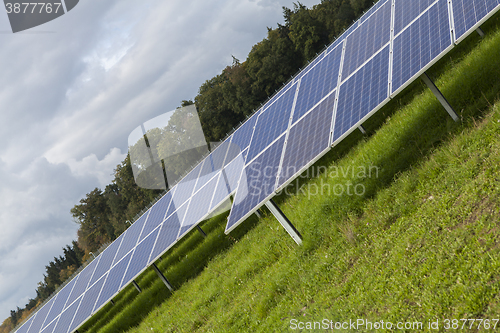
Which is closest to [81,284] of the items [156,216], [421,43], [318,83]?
[156,216]

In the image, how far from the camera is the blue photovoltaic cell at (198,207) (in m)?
15.5

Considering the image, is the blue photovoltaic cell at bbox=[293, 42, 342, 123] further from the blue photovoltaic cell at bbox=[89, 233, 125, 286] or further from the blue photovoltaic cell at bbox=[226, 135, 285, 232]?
the blue photovoltaic cell at bbox=[89, 233, 125, 286]

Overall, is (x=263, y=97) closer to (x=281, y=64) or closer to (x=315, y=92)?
(x=281, y=64)

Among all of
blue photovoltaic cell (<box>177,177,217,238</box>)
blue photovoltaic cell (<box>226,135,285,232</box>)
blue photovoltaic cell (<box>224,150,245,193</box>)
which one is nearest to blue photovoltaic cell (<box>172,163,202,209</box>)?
blue photovoltaic cell (<box>177,177,217,238</box>)

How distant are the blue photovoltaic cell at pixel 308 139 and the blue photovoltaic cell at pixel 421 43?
2.34 meters

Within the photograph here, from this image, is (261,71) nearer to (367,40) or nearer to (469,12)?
(367,40)

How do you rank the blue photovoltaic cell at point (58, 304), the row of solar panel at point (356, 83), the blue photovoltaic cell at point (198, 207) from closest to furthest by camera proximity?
the row of solar panel at point (356, 83) < the blue photovoltaic cell at point (198, 207) < the blue photovoltaic cell at point (58, 304)

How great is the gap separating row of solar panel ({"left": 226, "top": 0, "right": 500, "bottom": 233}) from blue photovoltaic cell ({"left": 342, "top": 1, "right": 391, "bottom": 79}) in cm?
5

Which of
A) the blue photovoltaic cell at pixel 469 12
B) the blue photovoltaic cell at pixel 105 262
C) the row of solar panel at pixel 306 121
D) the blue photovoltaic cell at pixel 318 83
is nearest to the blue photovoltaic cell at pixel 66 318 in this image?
the row of solar panel at pixel 306 121

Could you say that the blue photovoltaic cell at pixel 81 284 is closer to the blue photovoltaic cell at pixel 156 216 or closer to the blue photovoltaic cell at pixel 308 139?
the blue photovoltaic cell at pixel 156 216

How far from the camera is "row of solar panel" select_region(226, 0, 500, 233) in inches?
380

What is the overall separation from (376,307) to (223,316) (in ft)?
18.4

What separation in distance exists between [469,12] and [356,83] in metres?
3.49

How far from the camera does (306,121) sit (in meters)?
12.4
